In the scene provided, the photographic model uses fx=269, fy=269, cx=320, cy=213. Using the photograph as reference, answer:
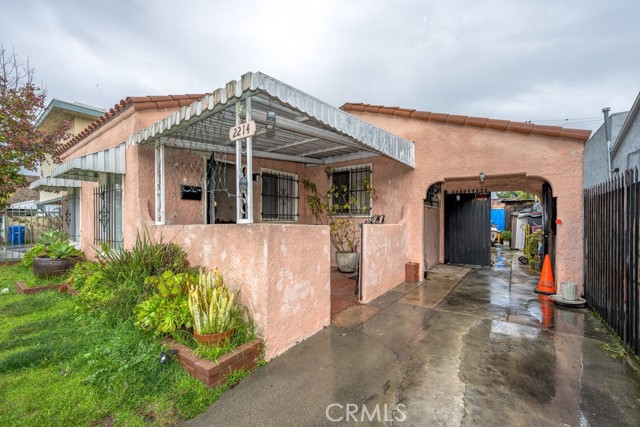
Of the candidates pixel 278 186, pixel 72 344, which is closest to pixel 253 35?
pixel 278 186

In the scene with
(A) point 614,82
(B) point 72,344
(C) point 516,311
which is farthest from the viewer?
(A) point 614,82

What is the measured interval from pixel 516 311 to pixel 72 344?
6.87 metres

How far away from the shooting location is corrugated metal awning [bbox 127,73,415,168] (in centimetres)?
297

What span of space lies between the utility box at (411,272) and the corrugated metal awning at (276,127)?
8.61ft

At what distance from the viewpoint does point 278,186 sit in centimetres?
838

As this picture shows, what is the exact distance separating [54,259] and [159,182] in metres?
3.79

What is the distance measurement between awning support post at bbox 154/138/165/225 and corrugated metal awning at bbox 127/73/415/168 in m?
0.19

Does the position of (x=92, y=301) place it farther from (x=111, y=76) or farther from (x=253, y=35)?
(x=111, y=76)

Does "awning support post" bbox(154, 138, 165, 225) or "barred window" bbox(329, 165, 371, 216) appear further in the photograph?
"barred window" bbox(329, 165, 371, 216)

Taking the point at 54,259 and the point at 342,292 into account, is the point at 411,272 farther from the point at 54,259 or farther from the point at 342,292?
the point at 54,259

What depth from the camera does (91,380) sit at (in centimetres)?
264

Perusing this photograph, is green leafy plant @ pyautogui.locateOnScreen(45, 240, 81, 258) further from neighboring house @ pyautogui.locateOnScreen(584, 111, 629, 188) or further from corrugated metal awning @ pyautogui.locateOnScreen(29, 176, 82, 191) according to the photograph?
neighboring house @ pyautogui.locateOnScreen(584, 111, 629, 188)

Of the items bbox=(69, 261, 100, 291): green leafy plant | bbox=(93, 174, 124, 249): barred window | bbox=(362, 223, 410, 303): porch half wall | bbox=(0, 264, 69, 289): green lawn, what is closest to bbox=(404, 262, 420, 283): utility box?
bbox=(362, 223, 410, 303): porch half wall

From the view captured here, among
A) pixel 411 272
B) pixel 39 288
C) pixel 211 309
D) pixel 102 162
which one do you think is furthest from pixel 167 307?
pixel 411 272
